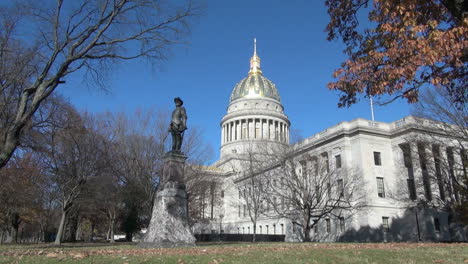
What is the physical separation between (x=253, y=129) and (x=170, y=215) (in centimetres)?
7258

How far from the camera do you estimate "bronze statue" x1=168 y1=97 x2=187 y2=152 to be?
53.2 feet

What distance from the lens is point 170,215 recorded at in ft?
46.8

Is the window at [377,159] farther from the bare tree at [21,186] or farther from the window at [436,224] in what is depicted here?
the bare tree at [21,186]

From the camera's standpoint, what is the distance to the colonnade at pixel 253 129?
8562cm

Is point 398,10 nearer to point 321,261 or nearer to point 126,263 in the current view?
point 321,261

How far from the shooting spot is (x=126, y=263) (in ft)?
24.2

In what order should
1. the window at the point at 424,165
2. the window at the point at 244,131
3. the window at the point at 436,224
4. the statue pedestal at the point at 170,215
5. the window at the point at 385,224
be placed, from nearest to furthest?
the statue pedestal at the point at 170,215 → the window at the point at 424,165 → the window at the point at 385,224 → the window at the point at 436,224 → the window at the point at 244,131

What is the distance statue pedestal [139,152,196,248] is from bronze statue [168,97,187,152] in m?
0.80

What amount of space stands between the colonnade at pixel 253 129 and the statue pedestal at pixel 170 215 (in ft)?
228

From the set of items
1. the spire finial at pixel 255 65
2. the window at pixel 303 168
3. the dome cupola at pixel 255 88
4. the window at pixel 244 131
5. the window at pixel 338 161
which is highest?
the spire finial at pixel 255 65

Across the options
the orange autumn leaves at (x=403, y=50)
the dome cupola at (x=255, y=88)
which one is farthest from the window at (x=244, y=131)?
the orange autumn leaves at (x=403, y=50)

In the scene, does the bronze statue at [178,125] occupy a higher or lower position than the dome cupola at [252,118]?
lower

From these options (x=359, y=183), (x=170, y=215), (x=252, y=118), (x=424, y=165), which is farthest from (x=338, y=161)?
(x=252, y=118)

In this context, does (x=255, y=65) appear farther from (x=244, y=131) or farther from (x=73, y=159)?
(x=73, y=159)
